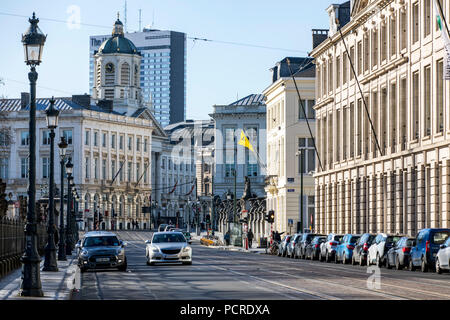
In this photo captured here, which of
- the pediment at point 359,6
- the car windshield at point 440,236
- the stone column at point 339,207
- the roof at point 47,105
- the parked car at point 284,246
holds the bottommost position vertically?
the parked car at point 284,246

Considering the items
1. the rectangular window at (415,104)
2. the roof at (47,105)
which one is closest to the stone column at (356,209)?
the rectangular window at (415,104)

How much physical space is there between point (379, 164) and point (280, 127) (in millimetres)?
39375

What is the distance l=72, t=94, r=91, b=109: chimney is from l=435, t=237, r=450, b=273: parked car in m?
156

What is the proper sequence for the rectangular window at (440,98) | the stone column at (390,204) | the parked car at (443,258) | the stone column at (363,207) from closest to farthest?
the parked car at (443,258), the rectangular window at (440,98), the stone column at (390,204), the stone column at (363,207)

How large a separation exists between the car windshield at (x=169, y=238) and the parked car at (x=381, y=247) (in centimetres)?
814

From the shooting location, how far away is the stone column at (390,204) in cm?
6875

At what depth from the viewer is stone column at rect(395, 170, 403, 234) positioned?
66.9 meters

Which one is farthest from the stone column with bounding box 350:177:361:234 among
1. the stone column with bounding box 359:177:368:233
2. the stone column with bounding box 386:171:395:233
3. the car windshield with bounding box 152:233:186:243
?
the car windshield with bounding box 152:233:186:243

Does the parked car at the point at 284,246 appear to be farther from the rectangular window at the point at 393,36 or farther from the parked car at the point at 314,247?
the rectangular window at the point at 393,36

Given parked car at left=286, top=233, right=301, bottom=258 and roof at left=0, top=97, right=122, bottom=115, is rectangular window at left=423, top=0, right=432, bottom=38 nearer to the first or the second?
parked car at left=286, top=233, right=301, bottom=258

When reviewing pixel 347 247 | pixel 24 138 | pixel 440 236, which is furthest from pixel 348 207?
pixel 24 138

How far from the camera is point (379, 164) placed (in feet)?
239

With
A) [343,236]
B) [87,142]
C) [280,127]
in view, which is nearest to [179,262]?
[343,236]
